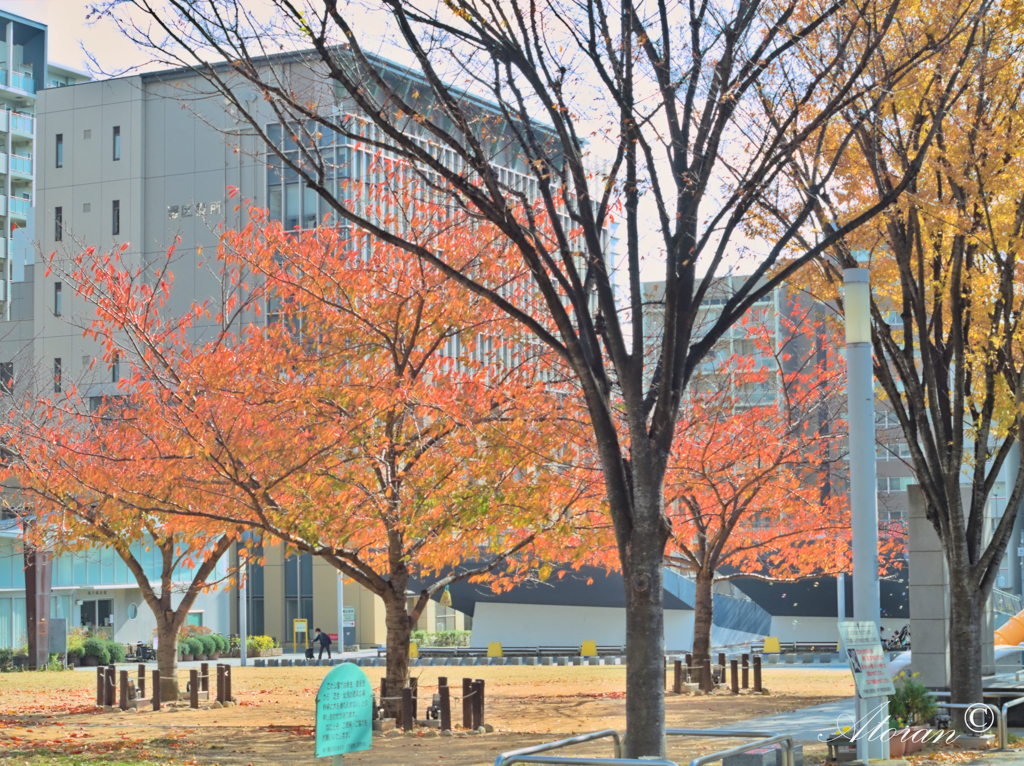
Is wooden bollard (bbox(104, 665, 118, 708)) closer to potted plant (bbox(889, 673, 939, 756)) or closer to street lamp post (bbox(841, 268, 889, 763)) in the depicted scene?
potted plant (bbox(889, 673, 939, 756))

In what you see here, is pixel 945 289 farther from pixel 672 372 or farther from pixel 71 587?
pixel 71 587

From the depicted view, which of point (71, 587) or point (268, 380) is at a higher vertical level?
point (268, 380)

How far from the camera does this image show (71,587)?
46.5 m

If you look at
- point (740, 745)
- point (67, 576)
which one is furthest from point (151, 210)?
point (740, 745)

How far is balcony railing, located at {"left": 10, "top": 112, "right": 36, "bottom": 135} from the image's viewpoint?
253 ft

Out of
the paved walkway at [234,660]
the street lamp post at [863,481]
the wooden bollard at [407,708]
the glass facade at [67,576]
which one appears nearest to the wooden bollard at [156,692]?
A: the wooden bollard at [407,708]

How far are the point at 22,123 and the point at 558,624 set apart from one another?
177 feet

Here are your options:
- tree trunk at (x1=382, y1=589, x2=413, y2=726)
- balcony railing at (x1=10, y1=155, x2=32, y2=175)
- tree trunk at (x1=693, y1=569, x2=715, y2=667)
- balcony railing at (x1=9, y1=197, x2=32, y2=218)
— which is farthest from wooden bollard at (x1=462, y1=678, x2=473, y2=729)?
balcony railing at (x1=10, y1=155, x2=32, y2=175)

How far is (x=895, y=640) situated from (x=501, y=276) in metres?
32.1

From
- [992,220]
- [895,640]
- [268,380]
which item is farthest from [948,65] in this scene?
[895,640]

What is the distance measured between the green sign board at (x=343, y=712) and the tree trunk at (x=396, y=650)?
10.2m

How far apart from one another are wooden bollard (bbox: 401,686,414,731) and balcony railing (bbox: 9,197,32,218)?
7028 cm

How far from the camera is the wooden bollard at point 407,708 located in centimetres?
1781

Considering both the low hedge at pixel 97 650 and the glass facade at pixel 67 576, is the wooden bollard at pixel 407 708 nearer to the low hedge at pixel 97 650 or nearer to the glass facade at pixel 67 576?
the glass facade at pixel 67 576
